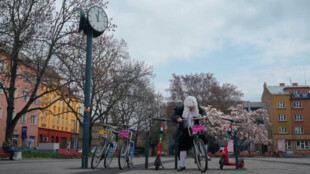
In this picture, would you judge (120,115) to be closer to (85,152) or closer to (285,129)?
(85,152)

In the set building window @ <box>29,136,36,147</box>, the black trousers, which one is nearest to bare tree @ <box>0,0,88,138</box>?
the black trousers

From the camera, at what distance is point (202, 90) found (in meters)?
53.7

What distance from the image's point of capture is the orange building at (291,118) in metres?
68.2

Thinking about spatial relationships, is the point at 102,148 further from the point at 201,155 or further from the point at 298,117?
the point at 298,117

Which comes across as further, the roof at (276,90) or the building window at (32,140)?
the roof at (276,90)

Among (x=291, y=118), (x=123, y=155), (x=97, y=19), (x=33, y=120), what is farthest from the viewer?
(x=291, y=118)

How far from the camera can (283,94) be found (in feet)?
236

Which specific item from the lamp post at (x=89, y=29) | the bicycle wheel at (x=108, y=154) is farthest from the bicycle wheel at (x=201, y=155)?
the lamp post at (x=89, y=29)

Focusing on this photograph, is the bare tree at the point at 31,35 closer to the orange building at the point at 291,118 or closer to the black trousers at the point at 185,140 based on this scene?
the black trousers at the point at 185,140

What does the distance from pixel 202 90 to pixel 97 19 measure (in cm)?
4365

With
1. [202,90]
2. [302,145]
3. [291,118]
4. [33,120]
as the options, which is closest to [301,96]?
[291,118]

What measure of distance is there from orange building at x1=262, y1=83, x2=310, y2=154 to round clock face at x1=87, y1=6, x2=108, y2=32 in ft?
205

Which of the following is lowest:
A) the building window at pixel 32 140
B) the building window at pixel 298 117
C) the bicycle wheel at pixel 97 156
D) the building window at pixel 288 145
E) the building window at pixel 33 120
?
the building window at pixel 288 145

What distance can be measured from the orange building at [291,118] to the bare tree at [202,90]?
20432mm
